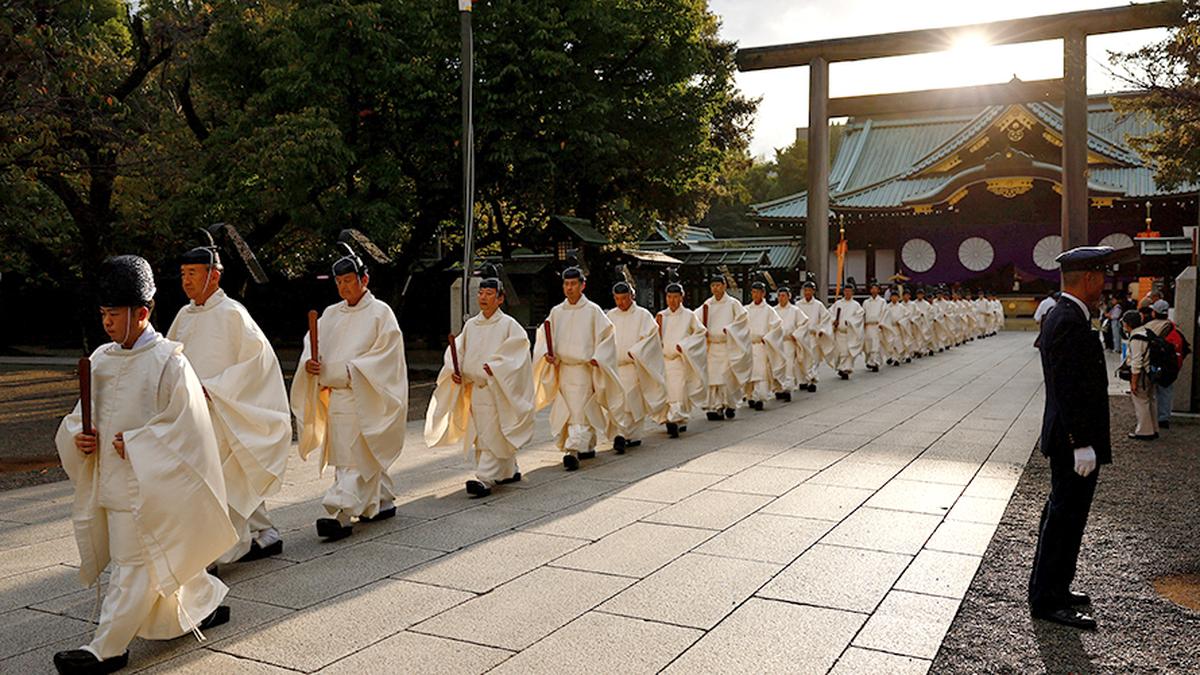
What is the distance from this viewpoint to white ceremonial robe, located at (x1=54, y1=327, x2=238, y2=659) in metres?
3.80

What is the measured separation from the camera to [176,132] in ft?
58.1

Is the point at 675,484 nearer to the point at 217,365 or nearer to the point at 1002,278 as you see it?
the point at 217,365

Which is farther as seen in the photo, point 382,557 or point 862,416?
point 862,416

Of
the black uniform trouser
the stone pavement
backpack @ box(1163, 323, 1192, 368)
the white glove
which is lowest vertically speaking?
the stone pavement

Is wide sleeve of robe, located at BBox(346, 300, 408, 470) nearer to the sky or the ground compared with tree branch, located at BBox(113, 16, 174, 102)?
nearer to the ground

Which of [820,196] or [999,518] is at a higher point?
[820,196]

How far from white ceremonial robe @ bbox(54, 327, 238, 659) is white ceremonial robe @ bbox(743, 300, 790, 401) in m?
9.74

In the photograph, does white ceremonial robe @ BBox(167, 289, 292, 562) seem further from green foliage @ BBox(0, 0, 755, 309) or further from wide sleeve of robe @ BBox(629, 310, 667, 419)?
green foliage @ BBox(0, 0, 755, 309)

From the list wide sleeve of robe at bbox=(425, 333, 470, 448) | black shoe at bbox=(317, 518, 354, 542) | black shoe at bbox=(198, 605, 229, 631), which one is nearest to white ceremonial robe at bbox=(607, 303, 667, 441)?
wide sleeve of robe at bbox=(425, 333, 470, 448)

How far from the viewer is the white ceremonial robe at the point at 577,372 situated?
27.9 feet

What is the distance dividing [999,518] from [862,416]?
229 inches

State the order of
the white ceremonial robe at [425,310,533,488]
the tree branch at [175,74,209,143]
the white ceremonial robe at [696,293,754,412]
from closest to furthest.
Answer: the white ceremonial robe at [425,310,533,488] < the white ceremonial robe at [696,293,754,412] < the tree branch at [175,74,209,143]

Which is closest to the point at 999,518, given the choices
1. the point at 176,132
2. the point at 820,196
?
the point at 176,132

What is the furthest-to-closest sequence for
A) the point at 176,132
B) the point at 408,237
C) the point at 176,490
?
the point at 408,237
the point at 176,132
the point at 176,490
